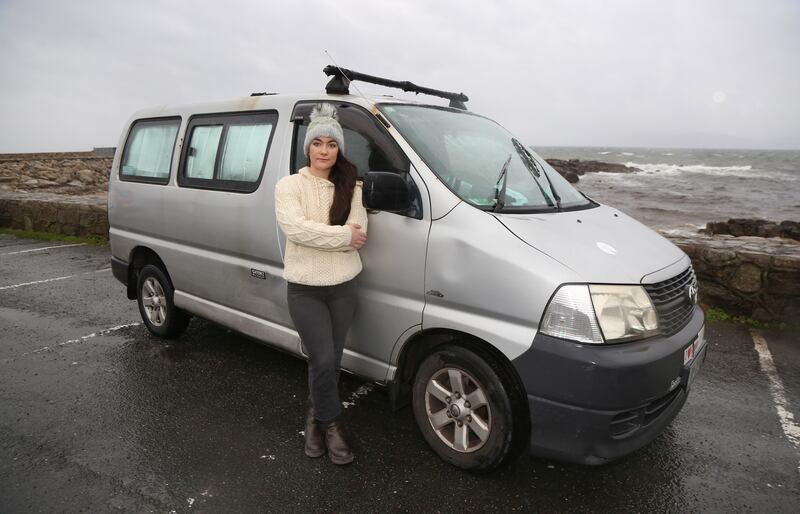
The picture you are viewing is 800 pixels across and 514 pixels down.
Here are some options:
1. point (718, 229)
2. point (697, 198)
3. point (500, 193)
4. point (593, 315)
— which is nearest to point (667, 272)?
point (593, 315)

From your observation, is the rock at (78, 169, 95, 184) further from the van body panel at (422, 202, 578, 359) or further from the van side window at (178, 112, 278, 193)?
the van body panel at (422, 202, 578, 359)

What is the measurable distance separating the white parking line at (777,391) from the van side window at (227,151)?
3753mm

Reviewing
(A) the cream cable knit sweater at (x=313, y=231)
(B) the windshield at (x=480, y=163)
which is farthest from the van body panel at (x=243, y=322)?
(B) the windshield at (x=480, y=163)

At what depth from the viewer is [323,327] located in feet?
8.96

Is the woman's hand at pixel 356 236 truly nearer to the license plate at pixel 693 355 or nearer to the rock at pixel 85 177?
the license plate at pixel 693 355

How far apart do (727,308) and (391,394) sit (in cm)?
428

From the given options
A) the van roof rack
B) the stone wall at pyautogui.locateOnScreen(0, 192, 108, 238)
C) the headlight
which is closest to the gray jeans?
the headlight

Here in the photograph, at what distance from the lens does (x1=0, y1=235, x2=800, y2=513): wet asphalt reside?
256cm

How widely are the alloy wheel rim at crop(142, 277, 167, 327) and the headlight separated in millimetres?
3490

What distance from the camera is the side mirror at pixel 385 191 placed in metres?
2.52

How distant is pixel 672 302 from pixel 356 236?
1.62 meters

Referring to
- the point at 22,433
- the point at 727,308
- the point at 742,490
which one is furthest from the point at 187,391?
the point at 727,308

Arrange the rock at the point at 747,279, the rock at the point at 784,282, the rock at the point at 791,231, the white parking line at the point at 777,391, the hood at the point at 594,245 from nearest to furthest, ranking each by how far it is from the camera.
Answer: the hood at the point at 594,245
the white parking line at the point at 777,391
the rock at the point at 784,282
the rock at the point at 747,279
the rock at the point at 791,231

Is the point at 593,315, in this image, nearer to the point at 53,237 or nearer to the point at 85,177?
the point at 53,237
